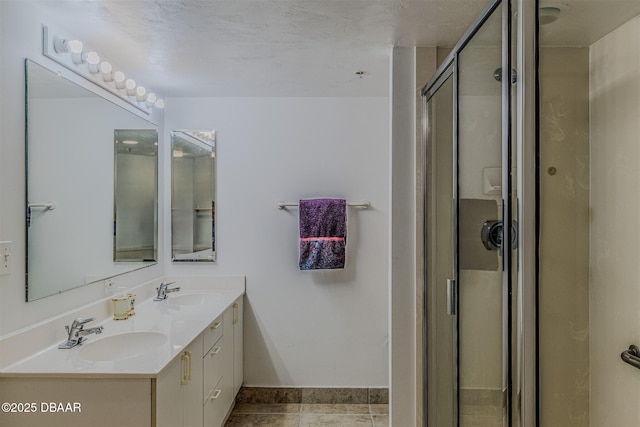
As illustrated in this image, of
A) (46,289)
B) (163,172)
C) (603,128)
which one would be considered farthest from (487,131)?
(163,172)

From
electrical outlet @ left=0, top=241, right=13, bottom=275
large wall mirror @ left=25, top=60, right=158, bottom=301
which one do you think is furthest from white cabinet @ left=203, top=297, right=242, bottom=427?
electrical outlet @ left=0, top=241, right=13, bottom=275

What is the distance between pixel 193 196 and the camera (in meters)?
2.72

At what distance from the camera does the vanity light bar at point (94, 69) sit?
1.62 m

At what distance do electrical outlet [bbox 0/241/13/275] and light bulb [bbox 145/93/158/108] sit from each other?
4.35 feet

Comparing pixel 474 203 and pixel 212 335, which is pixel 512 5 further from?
pixel 212 335

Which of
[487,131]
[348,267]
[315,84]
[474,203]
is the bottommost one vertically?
[348,267]

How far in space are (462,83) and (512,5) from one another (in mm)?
439

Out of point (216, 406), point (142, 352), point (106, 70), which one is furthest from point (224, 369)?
point (106, 70)

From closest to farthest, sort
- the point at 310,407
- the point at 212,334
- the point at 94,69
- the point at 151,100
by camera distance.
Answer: the point at 94,69
the point at 212,334
the point at 151,100
the point at 310,407

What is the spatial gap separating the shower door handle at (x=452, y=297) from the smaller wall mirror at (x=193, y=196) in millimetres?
1730

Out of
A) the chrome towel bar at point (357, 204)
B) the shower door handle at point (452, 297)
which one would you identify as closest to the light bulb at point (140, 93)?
the chrome towel bar at point (357, 204)

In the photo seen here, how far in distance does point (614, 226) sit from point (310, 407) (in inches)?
85.5

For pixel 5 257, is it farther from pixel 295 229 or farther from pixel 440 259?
pixel 440 259

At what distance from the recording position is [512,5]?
42.8 inches
